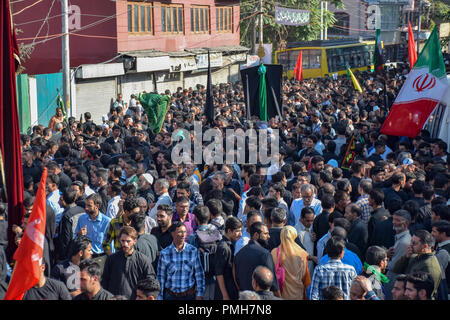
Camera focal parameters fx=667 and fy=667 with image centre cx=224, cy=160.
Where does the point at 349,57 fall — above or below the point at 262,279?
above

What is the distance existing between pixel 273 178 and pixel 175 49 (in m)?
22.0

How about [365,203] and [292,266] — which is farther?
[365,203]

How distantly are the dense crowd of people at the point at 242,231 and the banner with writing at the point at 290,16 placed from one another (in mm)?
21413

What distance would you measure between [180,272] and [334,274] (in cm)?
145

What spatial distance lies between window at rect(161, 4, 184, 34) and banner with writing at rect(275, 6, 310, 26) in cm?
457

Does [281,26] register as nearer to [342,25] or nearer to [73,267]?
[342,25]

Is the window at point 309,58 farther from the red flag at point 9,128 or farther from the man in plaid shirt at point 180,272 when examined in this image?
the red flag at point 9,128

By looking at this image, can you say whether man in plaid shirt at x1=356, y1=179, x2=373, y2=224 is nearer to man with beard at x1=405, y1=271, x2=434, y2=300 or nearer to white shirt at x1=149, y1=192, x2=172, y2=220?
white shirt at x1=149, y1=192, x2=172, y2=220

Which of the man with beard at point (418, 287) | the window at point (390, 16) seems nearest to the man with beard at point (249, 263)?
the man with beard at point (418, 287)

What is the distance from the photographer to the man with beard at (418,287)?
16.4ft

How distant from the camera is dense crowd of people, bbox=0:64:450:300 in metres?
5.72

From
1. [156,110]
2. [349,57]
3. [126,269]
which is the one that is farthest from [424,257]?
[349,57]

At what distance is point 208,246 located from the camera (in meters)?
6.57

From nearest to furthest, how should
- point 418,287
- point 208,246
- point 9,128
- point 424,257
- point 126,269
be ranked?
point 418,287, point 9,128, point 424,257, point 126,269, point 208,246
